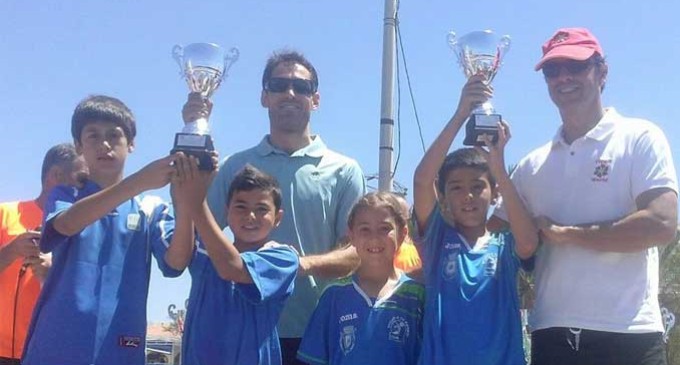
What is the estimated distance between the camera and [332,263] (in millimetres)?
4523

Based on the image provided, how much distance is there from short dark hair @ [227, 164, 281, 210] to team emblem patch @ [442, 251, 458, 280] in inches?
36.3

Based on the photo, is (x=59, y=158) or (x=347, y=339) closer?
(x=347, y=339)

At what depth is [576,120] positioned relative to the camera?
4410 mm

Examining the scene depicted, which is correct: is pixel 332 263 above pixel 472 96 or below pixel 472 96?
below

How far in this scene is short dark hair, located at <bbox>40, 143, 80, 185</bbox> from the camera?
562cm

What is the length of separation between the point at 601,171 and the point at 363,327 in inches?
56.7

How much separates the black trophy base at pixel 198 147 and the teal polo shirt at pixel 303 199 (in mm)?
935

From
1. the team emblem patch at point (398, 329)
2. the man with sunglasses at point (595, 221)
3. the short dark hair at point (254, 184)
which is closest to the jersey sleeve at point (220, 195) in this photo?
the short dark hair at point (254, 184)

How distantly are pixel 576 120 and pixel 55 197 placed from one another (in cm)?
272

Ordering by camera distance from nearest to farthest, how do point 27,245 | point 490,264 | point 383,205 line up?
point 490,264
point 27,245
point 383,205

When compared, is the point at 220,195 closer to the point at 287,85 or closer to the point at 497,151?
the point at 287,85

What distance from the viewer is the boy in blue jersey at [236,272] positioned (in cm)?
394

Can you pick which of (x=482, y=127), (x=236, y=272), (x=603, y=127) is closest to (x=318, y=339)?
(x=236, y=272)

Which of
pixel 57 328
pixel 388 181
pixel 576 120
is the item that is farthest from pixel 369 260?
pixel 388 181
